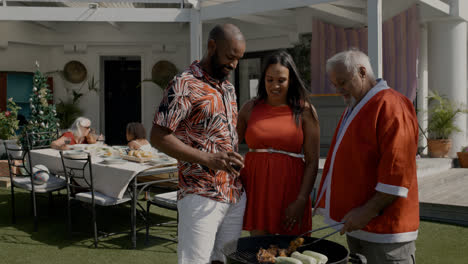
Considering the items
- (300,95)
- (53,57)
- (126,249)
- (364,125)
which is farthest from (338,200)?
(53,57)

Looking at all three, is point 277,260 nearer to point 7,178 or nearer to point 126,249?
point 126,249

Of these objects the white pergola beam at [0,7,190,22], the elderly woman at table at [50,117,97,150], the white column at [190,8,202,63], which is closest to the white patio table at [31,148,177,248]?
the elderly woman at table at [50,117,97,150]

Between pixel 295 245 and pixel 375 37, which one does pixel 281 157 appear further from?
pixel 375 37

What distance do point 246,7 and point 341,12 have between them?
6.77 feet

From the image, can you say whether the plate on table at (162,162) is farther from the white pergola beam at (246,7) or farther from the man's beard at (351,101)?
the white pergola beam at (246,7)

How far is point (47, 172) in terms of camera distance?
5012mm

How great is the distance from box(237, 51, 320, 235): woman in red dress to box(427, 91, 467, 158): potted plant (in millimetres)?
6273

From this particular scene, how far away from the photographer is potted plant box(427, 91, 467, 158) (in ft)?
25.1

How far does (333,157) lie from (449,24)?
7.14 m

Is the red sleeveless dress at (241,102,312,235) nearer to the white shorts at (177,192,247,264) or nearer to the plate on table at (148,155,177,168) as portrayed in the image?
the white shorts at (177,192,247,264)

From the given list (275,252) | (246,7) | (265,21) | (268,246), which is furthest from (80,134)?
(275,252)

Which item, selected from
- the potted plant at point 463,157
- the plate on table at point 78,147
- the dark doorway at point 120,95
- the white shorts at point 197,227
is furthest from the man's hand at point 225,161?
the dark doorway at point 120,95

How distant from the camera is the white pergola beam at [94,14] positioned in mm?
7781

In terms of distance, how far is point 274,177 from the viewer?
6.97 feet
